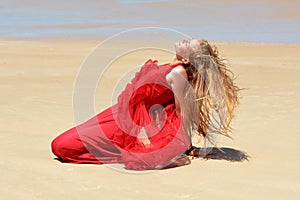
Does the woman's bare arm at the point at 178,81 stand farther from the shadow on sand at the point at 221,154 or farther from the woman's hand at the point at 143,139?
Answer: the shadow on sand at the point at 221,154

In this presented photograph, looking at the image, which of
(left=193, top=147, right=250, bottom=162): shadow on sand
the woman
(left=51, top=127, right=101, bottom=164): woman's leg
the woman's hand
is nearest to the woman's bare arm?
the woman

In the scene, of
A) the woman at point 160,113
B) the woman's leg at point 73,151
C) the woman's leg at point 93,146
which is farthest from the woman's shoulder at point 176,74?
the woman's leg at point 73,151

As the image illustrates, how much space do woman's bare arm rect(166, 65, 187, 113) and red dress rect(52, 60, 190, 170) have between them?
5cm

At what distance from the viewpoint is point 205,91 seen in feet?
19.3

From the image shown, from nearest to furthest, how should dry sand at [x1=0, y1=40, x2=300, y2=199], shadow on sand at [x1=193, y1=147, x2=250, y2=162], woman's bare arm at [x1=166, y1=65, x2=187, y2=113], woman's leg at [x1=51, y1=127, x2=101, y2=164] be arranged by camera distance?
dry sand at [x1=0, y1=40, x2=300, y2=199], woman's bare arm at [x1=166, y1=65, x2=187, y2=113], woman's leg at [x1=51, y1=127, x2=101, y2=164], shadow on sand at [x1=193, y1=147, x2=250, y2=162]

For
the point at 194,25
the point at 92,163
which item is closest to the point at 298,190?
the point at 92,163

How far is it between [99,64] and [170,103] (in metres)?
6.14

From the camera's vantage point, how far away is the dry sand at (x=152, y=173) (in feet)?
16.6

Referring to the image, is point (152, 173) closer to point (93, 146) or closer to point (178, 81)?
point (93, 146)

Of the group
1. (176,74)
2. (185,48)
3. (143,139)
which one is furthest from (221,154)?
(185,48)

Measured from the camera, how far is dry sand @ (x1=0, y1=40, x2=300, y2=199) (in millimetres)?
5074

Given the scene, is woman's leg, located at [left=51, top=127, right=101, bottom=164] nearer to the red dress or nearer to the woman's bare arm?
the red dress

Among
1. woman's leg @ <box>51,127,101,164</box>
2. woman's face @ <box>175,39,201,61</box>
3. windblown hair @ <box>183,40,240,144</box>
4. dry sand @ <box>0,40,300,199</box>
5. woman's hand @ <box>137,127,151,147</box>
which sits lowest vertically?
dry sand @ <box>0,40,300,199</box>

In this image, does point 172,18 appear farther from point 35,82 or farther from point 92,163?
point 92,163
